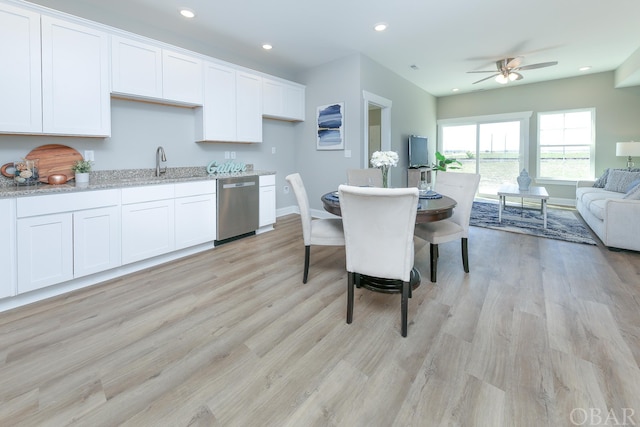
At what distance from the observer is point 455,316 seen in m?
2.03

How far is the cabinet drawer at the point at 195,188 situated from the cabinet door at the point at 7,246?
126 centimetres

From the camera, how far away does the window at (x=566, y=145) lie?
20.3ft

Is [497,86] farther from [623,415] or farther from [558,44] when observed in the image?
[623,415]

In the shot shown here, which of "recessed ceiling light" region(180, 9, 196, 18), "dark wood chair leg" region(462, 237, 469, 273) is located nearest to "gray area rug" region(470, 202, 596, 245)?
"dark wood chair leg" region(462, 237, 469, 273)

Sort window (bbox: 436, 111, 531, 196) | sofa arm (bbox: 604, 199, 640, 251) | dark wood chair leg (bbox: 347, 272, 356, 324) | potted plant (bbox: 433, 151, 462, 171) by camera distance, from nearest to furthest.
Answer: dark wood chair leg (bbox: 347, 272, 356, 324), sofa arm (bbox: 604, 199, 640, 251), window (bbox: 436, 111, 531, 196), potted plant (bbox: 433, 151, 462, 171)

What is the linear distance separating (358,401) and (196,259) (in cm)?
249

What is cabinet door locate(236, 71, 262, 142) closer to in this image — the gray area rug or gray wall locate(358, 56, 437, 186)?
gray wall locate(358, 56, 437, 186)

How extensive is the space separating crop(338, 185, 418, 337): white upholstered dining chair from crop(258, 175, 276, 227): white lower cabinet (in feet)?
8.13

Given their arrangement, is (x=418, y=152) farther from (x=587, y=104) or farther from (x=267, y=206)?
(x=267, y=206)

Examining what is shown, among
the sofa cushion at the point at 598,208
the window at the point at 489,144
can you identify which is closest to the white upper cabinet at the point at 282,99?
the sofa cushion at the point at 598,208

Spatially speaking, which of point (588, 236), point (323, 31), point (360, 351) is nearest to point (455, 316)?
point (360, 351)

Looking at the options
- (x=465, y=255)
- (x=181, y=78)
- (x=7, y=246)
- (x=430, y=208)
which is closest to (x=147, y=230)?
(x=7, y=246)

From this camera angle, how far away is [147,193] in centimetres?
289

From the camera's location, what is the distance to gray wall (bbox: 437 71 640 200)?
5730mm
